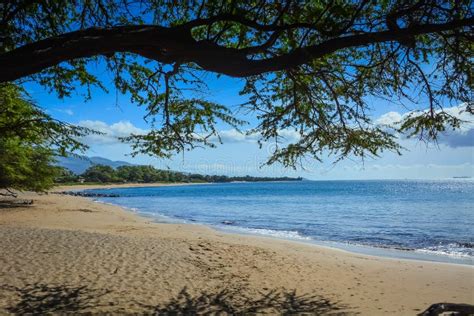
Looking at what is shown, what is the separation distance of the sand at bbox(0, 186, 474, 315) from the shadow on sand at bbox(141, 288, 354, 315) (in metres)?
0.02

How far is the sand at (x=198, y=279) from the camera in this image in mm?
7770

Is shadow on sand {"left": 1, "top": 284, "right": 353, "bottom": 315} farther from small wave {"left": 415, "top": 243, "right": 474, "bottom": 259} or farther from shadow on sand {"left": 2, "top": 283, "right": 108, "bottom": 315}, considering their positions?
small wave {"left": 415, "top": 243, "right": 474, "bottom": 259}

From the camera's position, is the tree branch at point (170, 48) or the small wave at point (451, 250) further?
the small wave at point (451, 250)

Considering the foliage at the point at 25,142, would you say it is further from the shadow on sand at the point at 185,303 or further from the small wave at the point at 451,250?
the small wave at the point at 451,250

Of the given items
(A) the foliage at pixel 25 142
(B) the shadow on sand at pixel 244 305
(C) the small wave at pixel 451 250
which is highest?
(A) the foliage at pixel 25 142

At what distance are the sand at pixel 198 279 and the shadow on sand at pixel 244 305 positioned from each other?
2 centimetres

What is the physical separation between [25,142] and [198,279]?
22.2 feet

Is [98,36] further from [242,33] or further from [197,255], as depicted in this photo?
[197,255]

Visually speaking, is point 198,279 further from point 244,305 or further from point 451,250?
point 451,250

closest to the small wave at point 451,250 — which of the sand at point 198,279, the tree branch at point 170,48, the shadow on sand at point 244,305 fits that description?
the sand at point 198,279

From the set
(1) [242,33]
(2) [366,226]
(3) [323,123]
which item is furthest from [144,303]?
(2) [366,226]

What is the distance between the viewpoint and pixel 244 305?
26.4 feet

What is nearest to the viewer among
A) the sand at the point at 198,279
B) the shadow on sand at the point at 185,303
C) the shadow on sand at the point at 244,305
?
the shadow on sand at the point at 185,303

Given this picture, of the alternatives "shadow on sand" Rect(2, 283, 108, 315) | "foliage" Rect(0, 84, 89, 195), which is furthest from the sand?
"foliage" Rect(0, 84, 89, 195)
